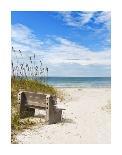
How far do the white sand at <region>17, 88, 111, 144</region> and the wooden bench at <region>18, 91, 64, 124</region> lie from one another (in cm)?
6

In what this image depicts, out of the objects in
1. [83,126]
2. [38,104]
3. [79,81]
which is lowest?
[83,126]

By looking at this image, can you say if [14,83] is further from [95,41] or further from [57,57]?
[95,41]

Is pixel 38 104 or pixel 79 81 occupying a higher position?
pixel 79 81

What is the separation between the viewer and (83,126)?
3.71 m

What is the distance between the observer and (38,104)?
3748 mm

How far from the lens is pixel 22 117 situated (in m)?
3.75

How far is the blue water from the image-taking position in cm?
369

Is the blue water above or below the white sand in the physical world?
above

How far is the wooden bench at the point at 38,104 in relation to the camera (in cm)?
374

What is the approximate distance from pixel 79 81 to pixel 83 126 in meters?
0.35

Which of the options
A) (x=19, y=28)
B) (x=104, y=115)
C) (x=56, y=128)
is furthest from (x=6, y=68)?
(x=104, y=115)

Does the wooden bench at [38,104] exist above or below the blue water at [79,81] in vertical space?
below

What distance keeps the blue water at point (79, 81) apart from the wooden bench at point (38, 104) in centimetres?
12
